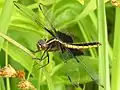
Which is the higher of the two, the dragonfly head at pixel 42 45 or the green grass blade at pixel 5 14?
the green grass blade at pixel 5 14

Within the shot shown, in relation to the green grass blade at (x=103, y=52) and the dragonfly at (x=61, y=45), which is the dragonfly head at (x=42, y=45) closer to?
the dragonfly at (x=61, y=45)

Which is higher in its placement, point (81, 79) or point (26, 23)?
point (26, 23)

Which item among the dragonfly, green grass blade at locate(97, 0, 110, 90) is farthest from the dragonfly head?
green grass blade at locate(97, 0, 110, 90)

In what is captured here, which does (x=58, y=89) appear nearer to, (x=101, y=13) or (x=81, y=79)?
(x=81, y=79)

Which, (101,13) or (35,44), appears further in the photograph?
(35,44)

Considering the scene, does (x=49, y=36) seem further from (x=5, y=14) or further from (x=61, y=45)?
(x=5, y=14)

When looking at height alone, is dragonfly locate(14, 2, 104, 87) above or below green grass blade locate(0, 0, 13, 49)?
below

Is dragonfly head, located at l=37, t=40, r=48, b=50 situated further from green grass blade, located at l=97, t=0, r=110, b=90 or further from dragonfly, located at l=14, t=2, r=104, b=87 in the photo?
green grass blade, located at l=97, t=0, r=110, b=90

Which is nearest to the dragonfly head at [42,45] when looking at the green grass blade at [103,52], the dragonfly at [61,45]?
the dragonfly at [61,45]

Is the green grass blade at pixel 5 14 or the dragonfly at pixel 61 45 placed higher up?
the green grass blade at pixel 5 14

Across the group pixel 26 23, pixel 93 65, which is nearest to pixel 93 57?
pixel 93 65
